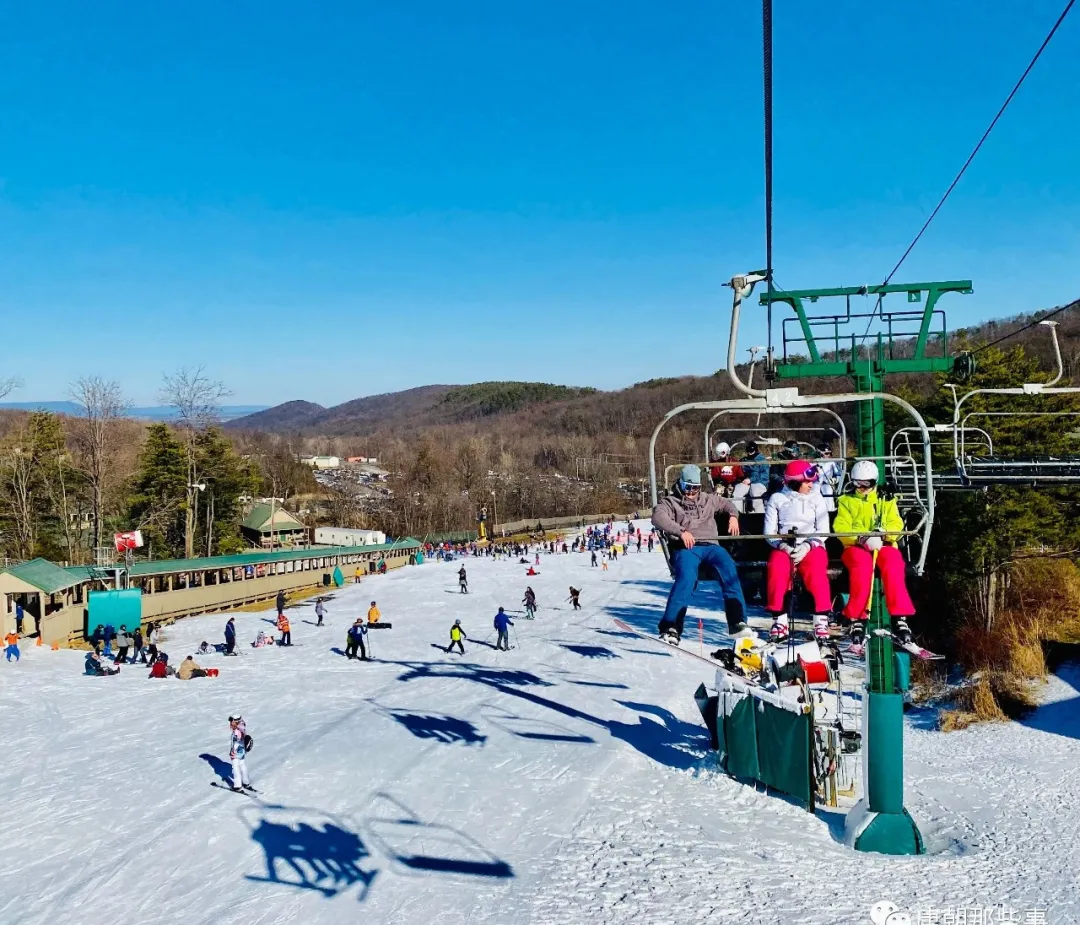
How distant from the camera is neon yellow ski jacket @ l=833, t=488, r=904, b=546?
25.1 ft

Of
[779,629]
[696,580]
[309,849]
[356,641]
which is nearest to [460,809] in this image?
[309,849]

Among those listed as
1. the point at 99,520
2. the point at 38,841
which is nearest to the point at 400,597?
the point at 99,520

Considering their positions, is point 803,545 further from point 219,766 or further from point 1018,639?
point 1018,639

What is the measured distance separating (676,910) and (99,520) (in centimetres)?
3456

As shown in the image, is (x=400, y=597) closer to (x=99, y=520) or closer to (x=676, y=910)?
(x=99, y=520)

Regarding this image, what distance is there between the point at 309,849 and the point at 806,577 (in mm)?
7497

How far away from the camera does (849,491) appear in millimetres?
7895

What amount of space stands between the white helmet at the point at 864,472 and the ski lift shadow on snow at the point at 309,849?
23.9 feet

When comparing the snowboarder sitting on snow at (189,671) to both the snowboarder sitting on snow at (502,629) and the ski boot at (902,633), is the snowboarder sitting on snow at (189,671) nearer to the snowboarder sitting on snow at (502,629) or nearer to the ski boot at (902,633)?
the snowboarder sitting on snow at (502,629)

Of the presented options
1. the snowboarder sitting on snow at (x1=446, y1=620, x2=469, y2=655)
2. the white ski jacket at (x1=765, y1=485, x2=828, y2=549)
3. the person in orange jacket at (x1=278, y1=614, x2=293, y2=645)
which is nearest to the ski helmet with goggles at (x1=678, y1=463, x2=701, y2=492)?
the white ski jacket at (x1=765, y1=485, x2=828, y2=549)

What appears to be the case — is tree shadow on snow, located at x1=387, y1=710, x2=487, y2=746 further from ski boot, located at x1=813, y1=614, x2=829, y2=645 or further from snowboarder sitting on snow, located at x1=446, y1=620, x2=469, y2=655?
ski boot, located at x1=813, y1=614, x2=829, y2=645

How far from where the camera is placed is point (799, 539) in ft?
25.5

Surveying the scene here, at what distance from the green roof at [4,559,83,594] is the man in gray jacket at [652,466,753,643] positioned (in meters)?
21.6

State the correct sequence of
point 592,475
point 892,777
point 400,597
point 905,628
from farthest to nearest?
point 592,475
point 400,597
point 892,777
point 905,628
